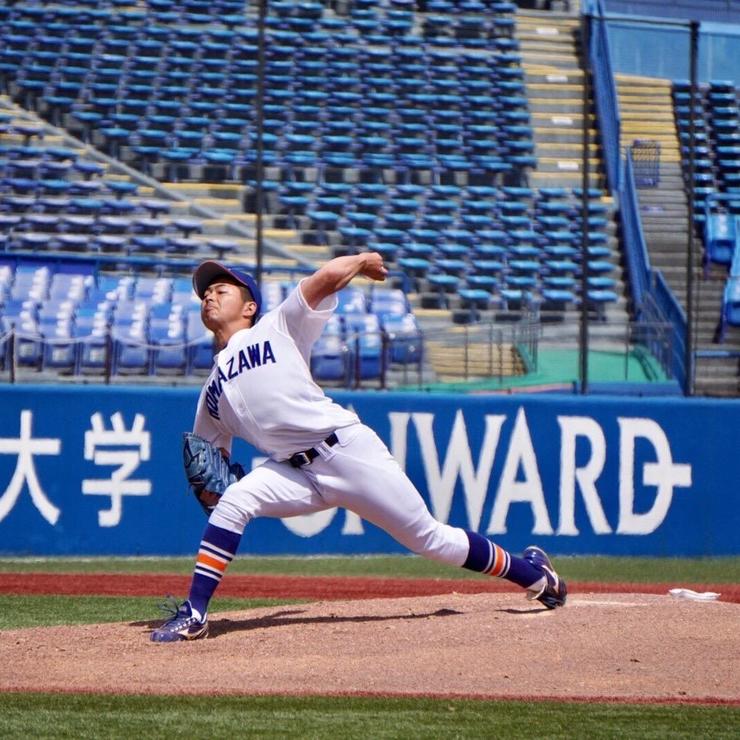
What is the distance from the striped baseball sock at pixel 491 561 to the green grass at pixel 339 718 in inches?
49.1

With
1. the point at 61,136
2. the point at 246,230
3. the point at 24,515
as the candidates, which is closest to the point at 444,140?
the point at 246,230

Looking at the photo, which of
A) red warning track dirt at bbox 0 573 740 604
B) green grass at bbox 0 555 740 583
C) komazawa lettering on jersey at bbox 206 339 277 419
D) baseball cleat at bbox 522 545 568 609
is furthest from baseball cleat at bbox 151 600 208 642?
green grass at bbox 0 555 740 583

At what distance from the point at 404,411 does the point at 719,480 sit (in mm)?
2652

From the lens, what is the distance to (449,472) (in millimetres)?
11023

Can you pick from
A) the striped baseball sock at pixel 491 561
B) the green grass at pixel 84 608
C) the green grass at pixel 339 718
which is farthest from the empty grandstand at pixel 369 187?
the green grass at pixel 339 718

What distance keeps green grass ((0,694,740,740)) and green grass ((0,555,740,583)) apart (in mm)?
5106

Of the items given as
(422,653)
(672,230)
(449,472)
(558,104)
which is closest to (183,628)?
(422,653)

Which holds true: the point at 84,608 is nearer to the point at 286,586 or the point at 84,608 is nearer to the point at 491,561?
the point at 286,586

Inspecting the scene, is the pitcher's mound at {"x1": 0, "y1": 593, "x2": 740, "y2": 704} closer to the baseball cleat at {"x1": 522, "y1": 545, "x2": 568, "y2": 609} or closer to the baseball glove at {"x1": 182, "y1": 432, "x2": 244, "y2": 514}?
the baseball cleat at {"x1": 522, "y1": 545, "x2": 568, "y2": 609}

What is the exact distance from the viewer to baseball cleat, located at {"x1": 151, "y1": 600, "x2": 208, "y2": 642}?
Result: 5.77m

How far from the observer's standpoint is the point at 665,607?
6.59 meters

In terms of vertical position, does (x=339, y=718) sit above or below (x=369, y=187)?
below

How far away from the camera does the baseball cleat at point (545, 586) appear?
21.0 ft

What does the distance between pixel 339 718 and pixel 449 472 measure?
6406mm
